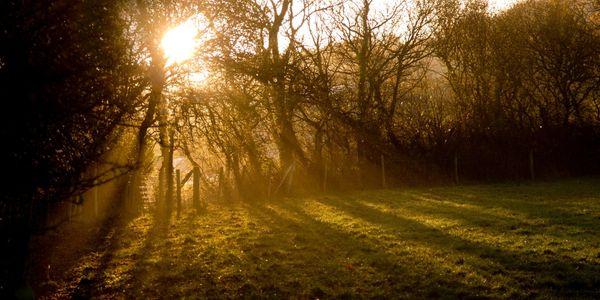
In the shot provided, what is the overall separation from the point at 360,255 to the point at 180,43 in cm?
1041

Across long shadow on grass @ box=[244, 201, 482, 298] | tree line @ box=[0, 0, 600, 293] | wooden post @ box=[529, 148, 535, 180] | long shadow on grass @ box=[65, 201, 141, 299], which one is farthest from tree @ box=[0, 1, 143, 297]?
wooden post @ box=[529, 148, 535, 180]

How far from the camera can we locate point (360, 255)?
29.4ft

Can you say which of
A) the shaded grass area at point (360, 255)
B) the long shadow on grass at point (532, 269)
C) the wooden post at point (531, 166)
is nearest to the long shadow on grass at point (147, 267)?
the shaded grass area at point (360, 255)

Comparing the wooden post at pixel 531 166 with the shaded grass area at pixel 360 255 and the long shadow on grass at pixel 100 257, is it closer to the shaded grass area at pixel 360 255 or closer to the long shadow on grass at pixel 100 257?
→ the shaded grass area at pixel 360 255

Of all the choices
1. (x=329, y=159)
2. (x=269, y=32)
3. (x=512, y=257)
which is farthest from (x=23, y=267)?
(x=329, y=159)

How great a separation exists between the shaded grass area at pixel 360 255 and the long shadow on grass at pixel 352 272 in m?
0.02

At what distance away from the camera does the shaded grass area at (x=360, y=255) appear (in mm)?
6973

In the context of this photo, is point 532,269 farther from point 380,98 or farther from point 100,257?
point 380,98

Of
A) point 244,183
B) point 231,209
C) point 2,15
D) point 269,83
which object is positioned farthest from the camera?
point 244,183

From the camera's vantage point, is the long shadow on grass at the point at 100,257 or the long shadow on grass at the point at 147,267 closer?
the long shadow on grass at the point at 147,267

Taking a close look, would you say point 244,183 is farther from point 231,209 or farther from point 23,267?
point 23,267

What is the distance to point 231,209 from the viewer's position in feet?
57.9

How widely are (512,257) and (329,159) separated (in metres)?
17.6

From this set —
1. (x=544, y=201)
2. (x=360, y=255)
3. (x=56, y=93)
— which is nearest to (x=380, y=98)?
(x=544, y=201)
